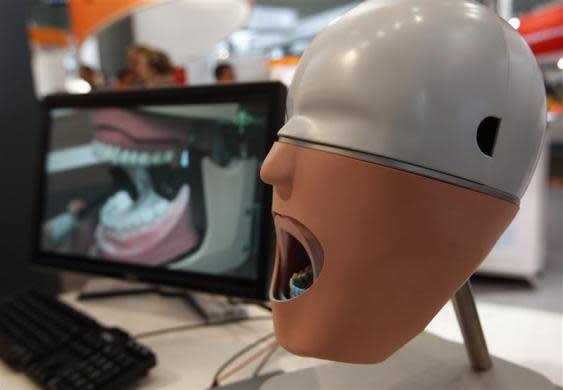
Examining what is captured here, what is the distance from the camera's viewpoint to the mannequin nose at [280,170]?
0.31m

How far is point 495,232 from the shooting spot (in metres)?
0.32

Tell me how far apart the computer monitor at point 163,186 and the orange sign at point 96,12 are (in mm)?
1394

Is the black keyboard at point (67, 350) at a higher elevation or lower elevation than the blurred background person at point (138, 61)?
lower

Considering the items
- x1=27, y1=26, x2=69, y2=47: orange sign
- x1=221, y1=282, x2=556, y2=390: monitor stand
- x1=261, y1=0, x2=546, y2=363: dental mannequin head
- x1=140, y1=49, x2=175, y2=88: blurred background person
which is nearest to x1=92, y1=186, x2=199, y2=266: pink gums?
x1=221, y1=282, x2=556, y2=390: monitor stand

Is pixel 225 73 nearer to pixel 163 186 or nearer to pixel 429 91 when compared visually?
pixel 163 186

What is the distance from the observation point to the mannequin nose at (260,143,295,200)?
1.03 ft

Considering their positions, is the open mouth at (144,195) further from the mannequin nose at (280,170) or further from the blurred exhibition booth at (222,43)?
the mannequin nose at (280,170)

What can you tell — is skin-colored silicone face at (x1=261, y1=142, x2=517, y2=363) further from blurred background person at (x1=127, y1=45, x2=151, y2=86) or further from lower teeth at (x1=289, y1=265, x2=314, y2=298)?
blurred background person at (x1=127, y1=45, x2=151, y2=86)

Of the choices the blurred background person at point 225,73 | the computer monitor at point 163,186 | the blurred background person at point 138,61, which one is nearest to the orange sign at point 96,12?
the blurred background person at point 138,61

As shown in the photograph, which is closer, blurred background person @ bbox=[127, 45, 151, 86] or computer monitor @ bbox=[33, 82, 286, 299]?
computer monitor @ bbox=[33, 82, 286, 299]

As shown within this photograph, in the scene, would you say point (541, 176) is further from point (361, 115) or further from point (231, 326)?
point (361, 115)

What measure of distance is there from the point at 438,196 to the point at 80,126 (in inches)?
25.4

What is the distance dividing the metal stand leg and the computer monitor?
23 cm

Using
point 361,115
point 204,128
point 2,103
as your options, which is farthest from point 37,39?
point 361,115
